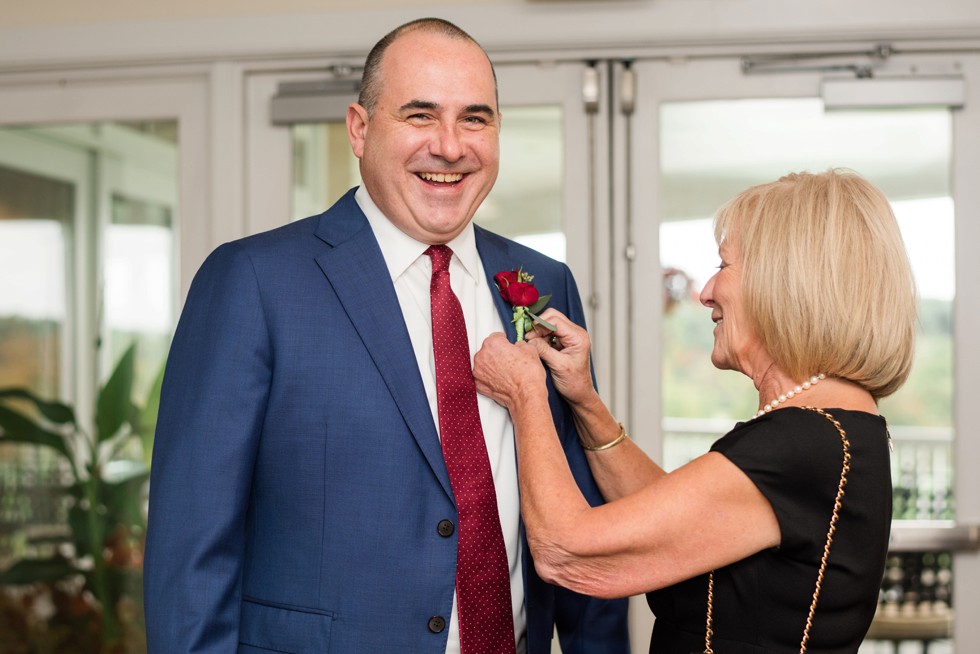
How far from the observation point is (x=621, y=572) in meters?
1.43

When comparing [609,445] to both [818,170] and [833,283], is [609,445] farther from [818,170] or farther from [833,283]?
[818,170]

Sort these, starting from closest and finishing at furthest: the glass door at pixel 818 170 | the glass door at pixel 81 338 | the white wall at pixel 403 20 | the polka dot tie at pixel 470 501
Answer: the polka dot tie at pixel 470 501, the white wall at pixel 403 20, the glass door at pixel 818 170, the glass door at pixel 81 338

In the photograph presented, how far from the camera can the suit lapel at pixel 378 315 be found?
4.79 feet

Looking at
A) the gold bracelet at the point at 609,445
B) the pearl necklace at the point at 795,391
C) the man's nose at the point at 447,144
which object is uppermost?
the man's nose at the point at 447,144

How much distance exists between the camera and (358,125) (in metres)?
1.62

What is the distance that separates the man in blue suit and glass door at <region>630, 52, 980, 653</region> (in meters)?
1.28

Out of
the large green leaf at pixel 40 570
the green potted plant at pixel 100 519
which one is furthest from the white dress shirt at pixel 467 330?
the large green leaf at pixel 40 570

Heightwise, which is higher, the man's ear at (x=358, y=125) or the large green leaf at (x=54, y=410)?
the man's ear at (x=358, y=125)

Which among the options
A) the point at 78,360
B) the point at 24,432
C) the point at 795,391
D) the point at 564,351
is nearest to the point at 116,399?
the point at 78,360

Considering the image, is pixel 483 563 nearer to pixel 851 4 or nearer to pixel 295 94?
pixel 295 94

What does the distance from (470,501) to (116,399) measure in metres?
1.84

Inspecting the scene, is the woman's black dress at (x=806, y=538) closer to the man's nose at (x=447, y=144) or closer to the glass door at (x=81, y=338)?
the man's nose at (x=447, y=144)

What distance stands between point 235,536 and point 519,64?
175cm

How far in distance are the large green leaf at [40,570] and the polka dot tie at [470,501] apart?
196cm
